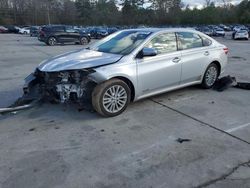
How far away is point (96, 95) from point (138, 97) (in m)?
0.90

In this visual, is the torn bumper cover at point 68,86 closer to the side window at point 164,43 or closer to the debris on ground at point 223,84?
the side window at point 164,43

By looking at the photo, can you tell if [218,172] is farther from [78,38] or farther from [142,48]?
[78,38]

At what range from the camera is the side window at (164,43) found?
520 centimetres

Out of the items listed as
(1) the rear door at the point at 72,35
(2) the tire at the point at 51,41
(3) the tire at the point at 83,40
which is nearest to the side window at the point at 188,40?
(2) the tire at the point at 51,41

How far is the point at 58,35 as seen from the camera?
22.1 metres

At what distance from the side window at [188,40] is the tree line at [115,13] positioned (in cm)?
7128

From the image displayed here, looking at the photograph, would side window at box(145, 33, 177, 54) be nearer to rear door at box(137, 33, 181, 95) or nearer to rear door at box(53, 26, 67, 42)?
rear door at box(137, 33, 181, 95)

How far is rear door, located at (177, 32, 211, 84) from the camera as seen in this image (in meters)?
5.65

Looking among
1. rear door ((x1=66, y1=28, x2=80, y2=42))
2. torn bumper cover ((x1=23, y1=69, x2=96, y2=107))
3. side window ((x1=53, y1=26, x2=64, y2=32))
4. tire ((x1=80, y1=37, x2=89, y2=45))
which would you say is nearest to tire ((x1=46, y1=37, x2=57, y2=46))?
side window ((x1=53, y1=26, x2=64, y2=32))

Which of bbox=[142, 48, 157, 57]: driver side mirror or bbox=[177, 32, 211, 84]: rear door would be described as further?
bbox=[177, 32, 211, 84]: rear door

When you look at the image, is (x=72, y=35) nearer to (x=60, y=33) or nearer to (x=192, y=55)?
(x=60, y=33)

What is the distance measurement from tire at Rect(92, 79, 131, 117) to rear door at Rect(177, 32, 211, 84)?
1.56 meters

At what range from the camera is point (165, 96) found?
A: 19.4 feet

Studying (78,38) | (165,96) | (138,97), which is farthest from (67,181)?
(78,38)
